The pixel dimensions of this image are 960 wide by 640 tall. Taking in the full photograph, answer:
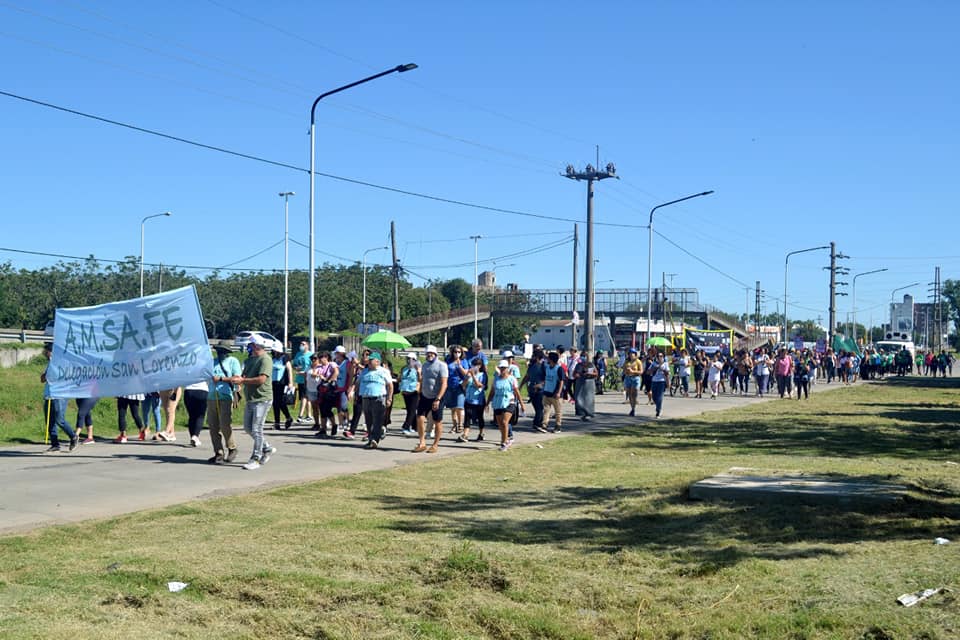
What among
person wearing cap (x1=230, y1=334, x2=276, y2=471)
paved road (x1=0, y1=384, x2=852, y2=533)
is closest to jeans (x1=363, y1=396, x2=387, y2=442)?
paved road (x1=0, y1=384, x2=852, y2=533)

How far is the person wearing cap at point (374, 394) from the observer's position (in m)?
15.7

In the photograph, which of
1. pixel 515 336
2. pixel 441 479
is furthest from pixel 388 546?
pixel 515 336

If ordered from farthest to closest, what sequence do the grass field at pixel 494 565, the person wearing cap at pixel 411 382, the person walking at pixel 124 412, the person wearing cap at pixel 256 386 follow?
the person wearing cap at pixel 411 382
the person walking at pixel 124 412
the person wearing cap at pixel 256 386
the grass field at pixel 494 565

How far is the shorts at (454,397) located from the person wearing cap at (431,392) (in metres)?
1.42

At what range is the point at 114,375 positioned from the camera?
549 inches

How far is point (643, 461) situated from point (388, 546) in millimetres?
7298

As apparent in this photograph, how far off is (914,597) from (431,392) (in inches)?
390

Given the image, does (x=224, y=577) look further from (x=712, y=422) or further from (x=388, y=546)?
(x=712, y=422)

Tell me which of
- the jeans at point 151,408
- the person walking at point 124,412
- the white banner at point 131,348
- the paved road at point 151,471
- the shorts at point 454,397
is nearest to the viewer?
the paved road at point 151,471

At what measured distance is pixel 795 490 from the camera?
33.6 ft

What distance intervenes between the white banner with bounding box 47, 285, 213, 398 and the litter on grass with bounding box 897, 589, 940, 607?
9.53 metres

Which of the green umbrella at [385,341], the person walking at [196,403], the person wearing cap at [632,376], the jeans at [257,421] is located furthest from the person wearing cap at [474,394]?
the person wearing cap at [632,376]

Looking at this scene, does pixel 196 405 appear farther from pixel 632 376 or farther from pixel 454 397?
pixel 632 376

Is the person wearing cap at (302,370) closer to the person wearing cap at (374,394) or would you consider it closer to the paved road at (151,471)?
the paved road at (151,471)
